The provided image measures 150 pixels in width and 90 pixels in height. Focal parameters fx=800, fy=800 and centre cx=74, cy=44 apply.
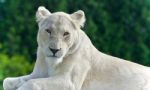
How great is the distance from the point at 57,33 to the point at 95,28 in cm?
1017

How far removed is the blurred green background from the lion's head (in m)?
9.71

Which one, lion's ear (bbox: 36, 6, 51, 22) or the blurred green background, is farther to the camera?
the blurred green background

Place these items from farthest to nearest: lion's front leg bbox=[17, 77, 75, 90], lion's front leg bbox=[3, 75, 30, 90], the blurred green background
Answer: the blurred green background
lion's front leg bbox=[3, 75, 30, 90]
lion's front leg bbox=[17, 77, 75, 90]

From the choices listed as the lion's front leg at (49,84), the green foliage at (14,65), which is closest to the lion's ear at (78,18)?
the lion's front leg at (49,84)

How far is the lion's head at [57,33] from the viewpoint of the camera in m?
5.32

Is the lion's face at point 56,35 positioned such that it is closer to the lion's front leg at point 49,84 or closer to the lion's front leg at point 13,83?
the lion's front leg at point 49,84

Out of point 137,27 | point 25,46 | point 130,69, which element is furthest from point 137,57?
point 130,69

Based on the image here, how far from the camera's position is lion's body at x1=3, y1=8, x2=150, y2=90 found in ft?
18.2

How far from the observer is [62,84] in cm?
560

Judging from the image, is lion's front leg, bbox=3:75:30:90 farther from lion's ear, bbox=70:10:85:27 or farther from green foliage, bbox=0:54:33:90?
green foliage, bbox=0:54:33:90

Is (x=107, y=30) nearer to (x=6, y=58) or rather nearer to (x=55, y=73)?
(x=6, y=58)

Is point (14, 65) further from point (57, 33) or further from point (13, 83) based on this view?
point (57, 33)

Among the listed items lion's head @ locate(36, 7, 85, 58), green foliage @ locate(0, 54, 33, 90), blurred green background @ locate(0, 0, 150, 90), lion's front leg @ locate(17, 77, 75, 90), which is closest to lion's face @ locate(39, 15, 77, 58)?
lion's head @ locate(36, 7, 85, 58)

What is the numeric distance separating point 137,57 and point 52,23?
10.8m
